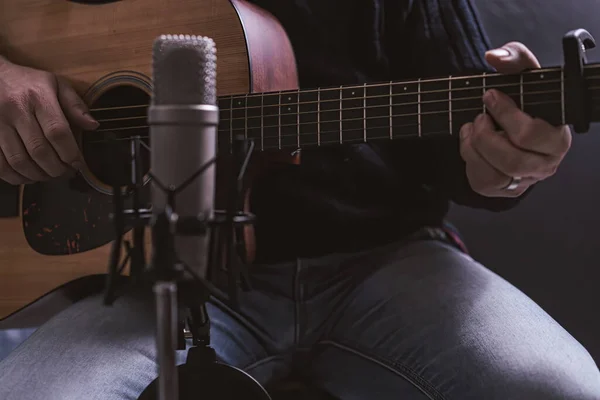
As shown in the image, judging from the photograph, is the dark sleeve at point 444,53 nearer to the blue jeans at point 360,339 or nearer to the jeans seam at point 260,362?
the blue jeans at point 360,339

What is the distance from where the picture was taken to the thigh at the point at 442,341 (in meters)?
0.75

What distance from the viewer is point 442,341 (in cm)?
80

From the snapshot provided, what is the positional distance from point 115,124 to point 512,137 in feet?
1.99

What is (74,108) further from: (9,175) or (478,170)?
(478,170)

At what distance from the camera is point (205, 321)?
0.65m

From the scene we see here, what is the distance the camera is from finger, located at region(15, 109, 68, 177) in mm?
937

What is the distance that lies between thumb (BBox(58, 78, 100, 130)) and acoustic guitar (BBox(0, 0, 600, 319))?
24mm

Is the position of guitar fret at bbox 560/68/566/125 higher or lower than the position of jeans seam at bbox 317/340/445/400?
higher

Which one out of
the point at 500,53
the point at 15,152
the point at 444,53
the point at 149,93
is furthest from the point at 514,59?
the point at 15,152

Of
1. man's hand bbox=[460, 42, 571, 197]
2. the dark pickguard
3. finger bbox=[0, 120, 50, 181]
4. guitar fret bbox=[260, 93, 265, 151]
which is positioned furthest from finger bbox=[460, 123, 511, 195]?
finger bbox=[0, 120, 50, 181]

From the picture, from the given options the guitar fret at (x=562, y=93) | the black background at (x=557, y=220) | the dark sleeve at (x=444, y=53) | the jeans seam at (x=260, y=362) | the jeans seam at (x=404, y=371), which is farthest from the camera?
the black background at (x=557, y=220)

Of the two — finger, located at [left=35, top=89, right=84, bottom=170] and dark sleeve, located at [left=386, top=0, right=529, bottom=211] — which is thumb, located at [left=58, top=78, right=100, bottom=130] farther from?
dark sleeve, located at [left=386, top=0, right=529, bottom=211]

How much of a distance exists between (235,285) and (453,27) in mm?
726

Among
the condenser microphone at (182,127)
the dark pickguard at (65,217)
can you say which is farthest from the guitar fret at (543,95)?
the dark pickguard at (65,217)
